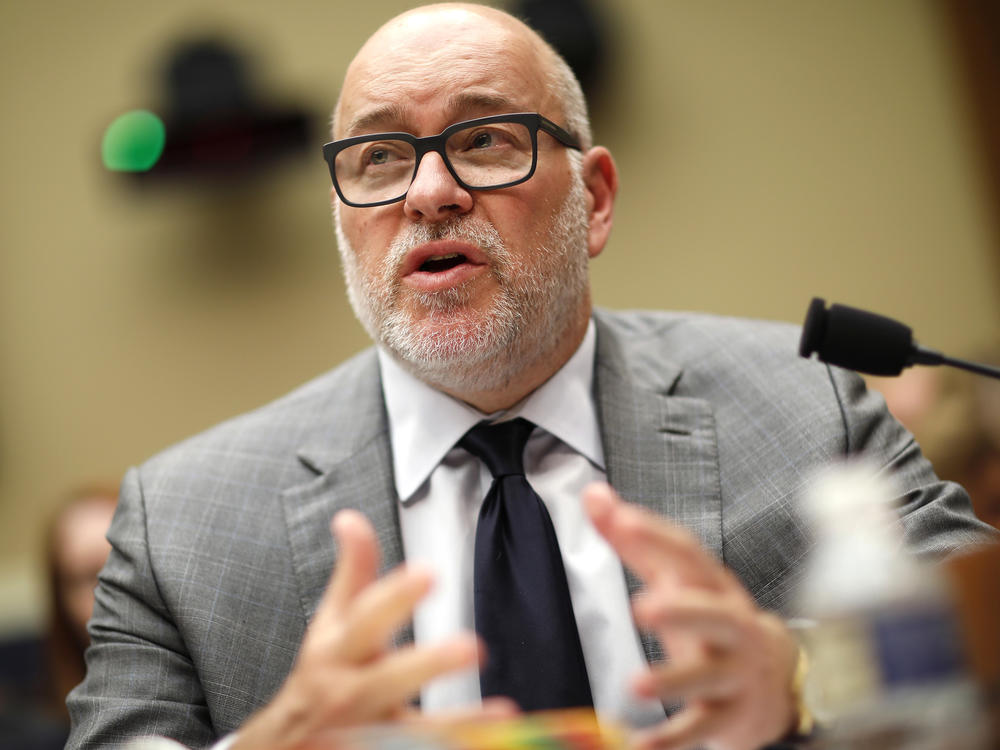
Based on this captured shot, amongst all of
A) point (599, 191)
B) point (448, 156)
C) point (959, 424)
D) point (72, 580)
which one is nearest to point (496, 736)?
point (448, 156)

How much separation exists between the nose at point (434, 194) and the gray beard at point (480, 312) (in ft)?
0.05

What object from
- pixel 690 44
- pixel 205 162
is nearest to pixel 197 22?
pixel 205 162

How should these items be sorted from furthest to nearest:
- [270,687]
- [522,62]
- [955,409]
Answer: [955,409] → [522,62] → [270,687]

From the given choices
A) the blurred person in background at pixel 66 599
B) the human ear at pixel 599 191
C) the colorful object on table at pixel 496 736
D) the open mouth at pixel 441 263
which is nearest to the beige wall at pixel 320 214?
the blurred person in background at pixel 66 599

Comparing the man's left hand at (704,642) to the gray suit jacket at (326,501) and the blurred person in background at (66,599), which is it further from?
the blurred person in background at (66,599)

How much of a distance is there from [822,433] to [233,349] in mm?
2396

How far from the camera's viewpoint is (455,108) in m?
1.44

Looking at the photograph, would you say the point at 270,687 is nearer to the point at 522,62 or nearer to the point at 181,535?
the point at 181,535

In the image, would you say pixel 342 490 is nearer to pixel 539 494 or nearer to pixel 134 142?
pixel 539 494

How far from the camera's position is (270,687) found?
1.37 metres

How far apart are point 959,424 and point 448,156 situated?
4.42 ft

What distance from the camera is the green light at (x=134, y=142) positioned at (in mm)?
3256

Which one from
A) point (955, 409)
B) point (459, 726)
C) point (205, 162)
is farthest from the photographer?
point (205, 162)

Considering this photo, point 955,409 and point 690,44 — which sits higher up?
point 690,44
